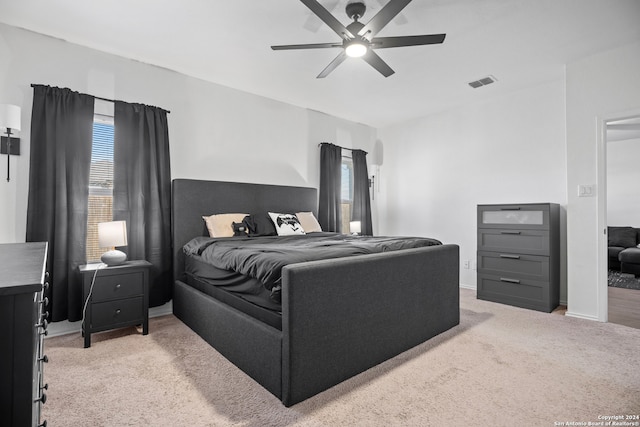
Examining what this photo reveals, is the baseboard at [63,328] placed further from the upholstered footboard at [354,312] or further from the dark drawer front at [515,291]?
the dark drawer front at [515,291]

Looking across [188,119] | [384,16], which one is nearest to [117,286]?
[188,119]

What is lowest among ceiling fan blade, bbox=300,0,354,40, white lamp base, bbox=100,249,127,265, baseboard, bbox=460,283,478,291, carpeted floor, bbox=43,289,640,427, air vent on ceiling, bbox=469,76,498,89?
baseboard, bbox=460,283,478,291

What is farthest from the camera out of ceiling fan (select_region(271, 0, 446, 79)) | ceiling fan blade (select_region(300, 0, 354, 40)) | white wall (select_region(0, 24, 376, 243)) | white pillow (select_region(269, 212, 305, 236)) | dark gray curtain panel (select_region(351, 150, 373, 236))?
dark gray curtain panel (select_region(351, 150, 373, 236))

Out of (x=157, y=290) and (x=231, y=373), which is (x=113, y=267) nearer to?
(x=157, y=290)

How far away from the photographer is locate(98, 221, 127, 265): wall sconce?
8.68 ft

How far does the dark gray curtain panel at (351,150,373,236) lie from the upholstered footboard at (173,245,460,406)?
2.60 meters

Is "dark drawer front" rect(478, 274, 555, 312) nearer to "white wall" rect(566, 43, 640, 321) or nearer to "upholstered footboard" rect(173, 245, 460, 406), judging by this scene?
"white wall" rect(566, 43, 640, 321)

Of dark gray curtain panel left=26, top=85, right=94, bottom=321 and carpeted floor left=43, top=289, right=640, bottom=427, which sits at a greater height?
dark gray curtain panel left=26, top=85, right=94, bottom=321

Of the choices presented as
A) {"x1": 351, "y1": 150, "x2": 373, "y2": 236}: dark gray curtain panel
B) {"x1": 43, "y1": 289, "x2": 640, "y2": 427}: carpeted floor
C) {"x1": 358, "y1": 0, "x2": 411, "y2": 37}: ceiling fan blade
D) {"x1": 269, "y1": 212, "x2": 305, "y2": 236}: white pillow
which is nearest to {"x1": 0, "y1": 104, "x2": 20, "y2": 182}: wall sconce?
{"x1": 43, "y1": 289, "x2": 640, "y2": 427}: carpeted floor

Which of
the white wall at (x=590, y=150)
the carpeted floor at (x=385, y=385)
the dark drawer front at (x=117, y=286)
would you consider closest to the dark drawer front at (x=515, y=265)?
the white wall at (x=590, y=150)

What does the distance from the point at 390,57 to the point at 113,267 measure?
10.6 ft

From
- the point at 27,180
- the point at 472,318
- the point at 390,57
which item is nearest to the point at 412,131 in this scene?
the point at 390,57

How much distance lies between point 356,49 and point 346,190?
3.14 meters

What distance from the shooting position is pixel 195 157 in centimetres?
364
